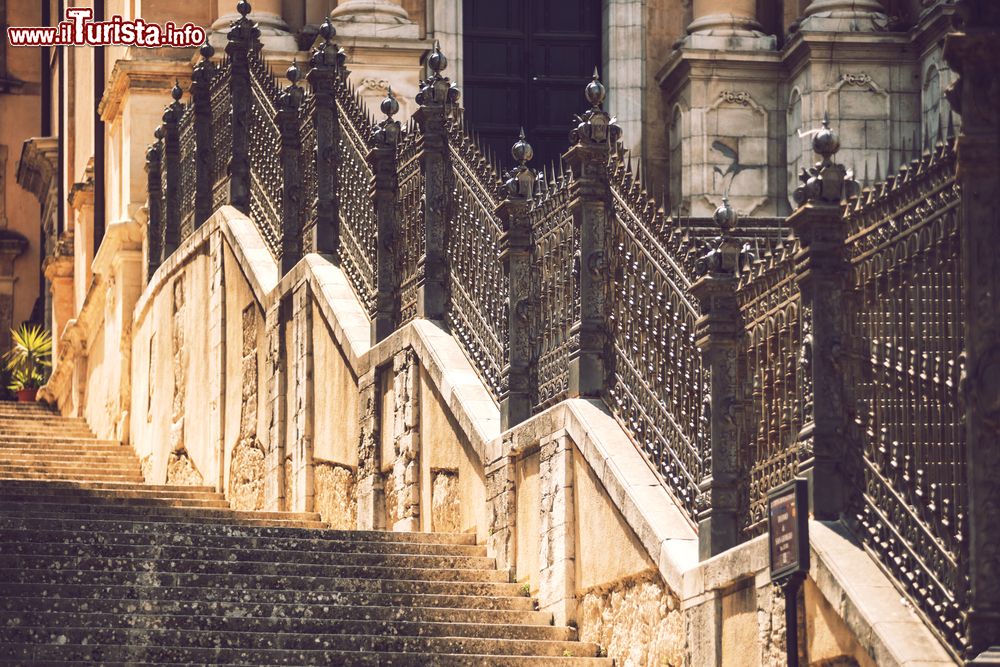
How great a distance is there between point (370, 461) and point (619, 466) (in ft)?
12.7

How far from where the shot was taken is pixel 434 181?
1620 centimetres

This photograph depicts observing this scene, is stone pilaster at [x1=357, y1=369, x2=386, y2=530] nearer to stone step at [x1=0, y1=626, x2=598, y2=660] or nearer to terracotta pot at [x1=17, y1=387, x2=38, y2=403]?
stone step at [x1=0, y1=626, x2=598, y2=660]

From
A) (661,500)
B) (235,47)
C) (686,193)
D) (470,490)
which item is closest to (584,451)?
→ (661,500)

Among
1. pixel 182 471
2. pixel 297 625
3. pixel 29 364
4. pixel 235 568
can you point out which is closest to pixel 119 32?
pixel 182 471

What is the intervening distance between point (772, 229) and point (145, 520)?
30.7 feet

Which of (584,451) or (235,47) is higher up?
(235,47)

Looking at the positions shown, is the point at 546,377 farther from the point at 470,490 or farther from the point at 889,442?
the point at 889,442

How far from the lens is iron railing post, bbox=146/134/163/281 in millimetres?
22703

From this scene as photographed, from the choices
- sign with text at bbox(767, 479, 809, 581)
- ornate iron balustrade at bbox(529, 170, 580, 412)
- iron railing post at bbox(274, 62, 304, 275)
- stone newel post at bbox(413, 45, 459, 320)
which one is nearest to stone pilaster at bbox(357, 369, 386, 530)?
stone newel post at bbox(413, 45, 459, 320)

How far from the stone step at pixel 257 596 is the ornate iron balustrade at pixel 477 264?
191cm

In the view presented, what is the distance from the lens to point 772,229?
22844 mm

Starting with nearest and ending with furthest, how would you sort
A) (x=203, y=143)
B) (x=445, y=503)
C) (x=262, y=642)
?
(x=262, y=642) → (x=445, y=503) → (x=203, y=143)

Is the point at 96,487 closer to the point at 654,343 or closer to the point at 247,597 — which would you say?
the point at 247,597

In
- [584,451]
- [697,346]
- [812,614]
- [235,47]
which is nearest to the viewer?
[812,614]
